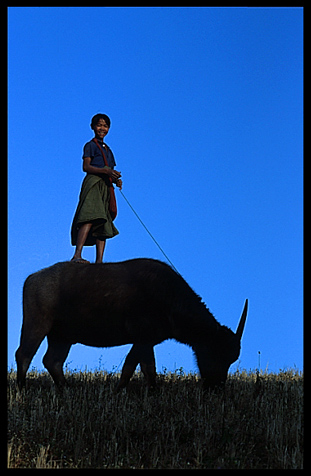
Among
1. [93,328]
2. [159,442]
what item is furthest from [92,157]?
[159,442]

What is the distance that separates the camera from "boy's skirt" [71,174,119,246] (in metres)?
10.6

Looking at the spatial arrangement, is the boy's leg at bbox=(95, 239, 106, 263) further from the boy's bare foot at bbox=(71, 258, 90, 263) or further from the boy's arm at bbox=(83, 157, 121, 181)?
the boy's arm at bbox=(83, 157, 121, 181)

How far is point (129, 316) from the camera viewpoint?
9297mm

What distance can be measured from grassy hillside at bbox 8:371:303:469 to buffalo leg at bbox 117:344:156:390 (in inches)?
8.2

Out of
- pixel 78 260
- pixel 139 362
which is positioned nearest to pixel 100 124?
pixel 78 260

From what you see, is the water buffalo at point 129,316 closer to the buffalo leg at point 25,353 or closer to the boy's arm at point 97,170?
the buffalo leg at point 25,353

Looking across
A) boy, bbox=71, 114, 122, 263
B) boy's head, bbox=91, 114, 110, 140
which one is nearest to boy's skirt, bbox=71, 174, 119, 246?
boy, bbox=71, 114, 122, 263

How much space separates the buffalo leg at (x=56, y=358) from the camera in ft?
32.9

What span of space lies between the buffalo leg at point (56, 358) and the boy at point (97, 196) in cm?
153

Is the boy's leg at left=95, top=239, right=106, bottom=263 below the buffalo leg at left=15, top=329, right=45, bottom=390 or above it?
above

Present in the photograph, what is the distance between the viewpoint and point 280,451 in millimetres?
6988

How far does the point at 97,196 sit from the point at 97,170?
475mm

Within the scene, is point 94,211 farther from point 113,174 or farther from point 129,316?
point 129,316

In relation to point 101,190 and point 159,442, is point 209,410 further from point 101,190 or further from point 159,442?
point 101,190
